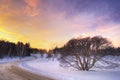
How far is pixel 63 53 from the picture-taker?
25438mm

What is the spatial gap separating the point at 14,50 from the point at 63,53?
257 ft

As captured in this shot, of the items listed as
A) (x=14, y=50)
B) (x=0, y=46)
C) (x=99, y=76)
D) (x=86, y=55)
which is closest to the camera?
(x=99, y=76)

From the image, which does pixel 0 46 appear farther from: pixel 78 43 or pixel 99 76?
pixel 99 76

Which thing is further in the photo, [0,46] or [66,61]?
[0,46]

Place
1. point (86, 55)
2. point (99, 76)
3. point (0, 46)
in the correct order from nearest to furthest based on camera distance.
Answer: point (99, 76), point (86, 55), point (0, 46)

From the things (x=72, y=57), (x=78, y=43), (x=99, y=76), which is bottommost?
(x=99, y=76)

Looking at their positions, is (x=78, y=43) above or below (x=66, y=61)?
above

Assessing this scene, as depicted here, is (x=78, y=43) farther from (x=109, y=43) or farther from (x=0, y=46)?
(x=0, y=46)

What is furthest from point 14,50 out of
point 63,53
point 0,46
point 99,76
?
point 99,76

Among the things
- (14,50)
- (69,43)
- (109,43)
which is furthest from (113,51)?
(14,50)

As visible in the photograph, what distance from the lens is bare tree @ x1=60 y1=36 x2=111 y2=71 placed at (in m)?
24.1

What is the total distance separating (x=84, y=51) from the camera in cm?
2417

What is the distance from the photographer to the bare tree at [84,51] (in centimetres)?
2411

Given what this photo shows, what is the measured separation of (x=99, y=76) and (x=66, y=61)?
25.9 feet
